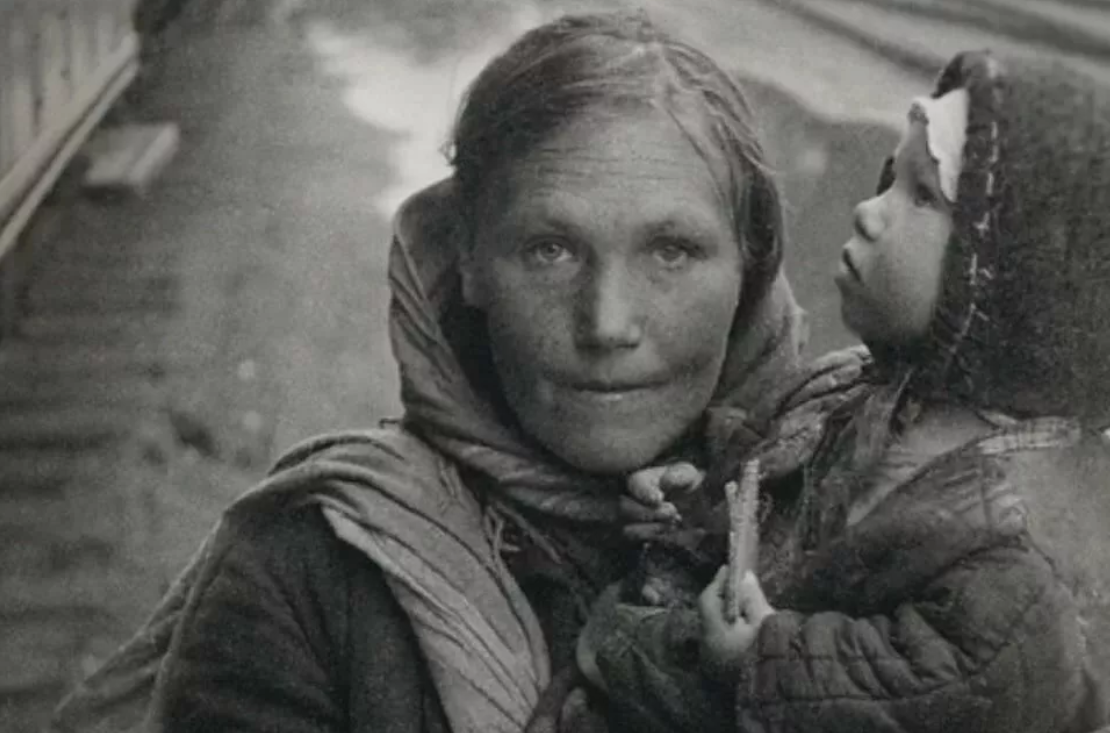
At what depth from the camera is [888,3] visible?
5.32 ft

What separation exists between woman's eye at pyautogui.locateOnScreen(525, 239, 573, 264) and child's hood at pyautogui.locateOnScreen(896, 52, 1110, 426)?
281 mm

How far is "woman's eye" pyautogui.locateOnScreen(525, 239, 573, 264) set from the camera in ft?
5.06

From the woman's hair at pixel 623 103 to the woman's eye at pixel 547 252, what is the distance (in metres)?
0.07

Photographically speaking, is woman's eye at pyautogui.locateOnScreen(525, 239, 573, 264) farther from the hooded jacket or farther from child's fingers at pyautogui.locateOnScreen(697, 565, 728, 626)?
child's fingers at pyautogui.locateOnScreen(697, 565, 728, 626)

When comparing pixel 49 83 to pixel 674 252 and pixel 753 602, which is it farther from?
pixel 753 602

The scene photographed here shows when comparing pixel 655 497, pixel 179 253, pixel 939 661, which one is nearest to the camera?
pixel 939 661

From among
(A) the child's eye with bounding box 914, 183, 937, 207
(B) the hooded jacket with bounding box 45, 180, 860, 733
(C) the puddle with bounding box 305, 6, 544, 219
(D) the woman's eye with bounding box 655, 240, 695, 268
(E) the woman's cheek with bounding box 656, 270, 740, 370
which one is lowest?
(B) the hooded jacket with bounding box 45, 180, 860, 733

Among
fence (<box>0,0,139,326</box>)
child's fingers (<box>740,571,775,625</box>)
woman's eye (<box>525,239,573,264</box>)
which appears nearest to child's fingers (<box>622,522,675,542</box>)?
child's fingers (<box>740,571,775,625</box>)

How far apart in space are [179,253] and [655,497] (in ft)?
1.43

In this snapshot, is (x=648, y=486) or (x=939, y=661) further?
(x=648, y=486)

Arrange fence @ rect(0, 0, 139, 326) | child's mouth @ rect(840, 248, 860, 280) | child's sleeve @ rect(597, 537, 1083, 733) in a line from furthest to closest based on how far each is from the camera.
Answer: fence @ rect(0, 0, 139, 326)
child's mouth @ rect(840, 248, 860, 280)
child's sleeve @ rect(597, 537, 1083, 733)

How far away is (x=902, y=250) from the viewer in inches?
56.5

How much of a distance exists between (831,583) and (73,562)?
2.03ft

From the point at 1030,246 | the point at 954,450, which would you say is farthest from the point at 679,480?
the point at 1030,246
